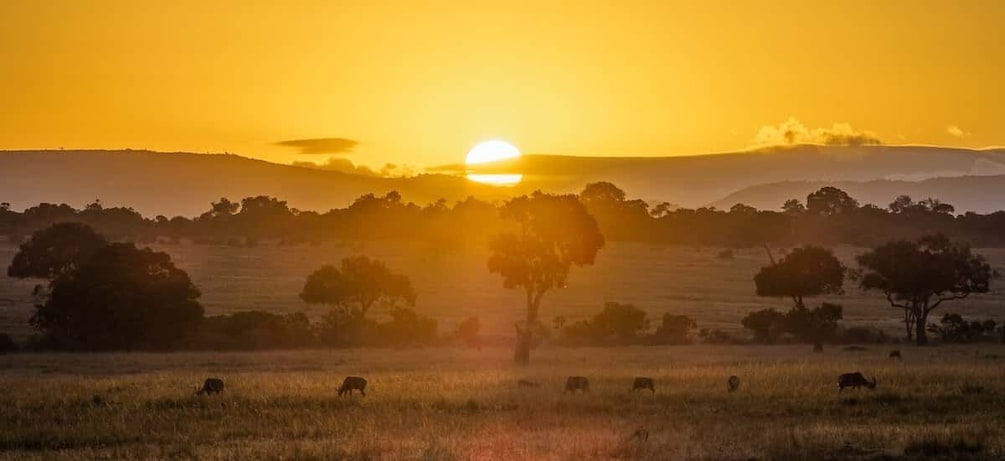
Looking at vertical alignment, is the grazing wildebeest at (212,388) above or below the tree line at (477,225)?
below

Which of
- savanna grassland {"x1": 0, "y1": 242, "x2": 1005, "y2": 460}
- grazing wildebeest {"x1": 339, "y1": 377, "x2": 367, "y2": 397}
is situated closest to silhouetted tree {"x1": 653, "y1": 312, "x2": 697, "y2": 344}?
savanna grassland {"x1": 0, "y1": 242, "x2": 1005, "y2": 460}

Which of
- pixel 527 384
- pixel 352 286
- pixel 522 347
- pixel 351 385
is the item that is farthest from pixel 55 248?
pixel 351 385

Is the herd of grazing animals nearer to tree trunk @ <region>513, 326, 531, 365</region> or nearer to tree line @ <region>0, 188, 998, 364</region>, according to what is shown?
tree trunk @ <region>513, 326, 531, 365</region>

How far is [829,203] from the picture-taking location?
182 metres

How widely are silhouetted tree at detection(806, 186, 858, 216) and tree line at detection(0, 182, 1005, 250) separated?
0.23m

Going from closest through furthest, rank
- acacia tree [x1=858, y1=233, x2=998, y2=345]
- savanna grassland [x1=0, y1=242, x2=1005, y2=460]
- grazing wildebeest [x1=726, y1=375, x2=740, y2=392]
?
savanna grassland [x1=0, y1=242, x2=1005, y2=460], grazing wildebeest [x1=726, y1=375, x2=740, y2=392], acacia tree [x1=858, y1=233, x2=998, y2=345]

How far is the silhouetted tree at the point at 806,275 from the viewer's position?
2692 inches

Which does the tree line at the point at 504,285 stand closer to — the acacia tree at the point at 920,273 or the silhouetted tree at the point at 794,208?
the acacia tree at the point at 920,273

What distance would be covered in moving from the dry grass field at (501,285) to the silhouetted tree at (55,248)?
9.05 ft

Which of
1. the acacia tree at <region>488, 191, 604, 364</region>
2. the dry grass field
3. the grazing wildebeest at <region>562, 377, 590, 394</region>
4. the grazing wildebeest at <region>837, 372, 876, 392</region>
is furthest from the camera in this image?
the dry grass field

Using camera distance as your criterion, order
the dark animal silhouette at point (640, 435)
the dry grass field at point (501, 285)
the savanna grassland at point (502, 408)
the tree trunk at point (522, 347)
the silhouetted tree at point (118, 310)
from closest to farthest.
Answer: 1. the savanna grassland at point (502, 408)
2. the dark animal silhouette at point (640, 435)
3. the tree trunk at point (522, 347)
4. the silhouetted tree at point (118, 310)
5. the dry grass field at point (501, 285)

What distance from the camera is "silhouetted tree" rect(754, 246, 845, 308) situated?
6838 centimetres

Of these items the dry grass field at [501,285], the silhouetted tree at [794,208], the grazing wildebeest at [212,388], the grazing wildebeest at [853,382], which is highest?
the silhouetted tree at [794,208]

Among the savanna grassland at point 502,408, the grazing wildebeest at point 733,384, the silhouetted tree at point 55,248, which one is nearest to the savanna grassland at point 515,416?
the savanna grassland at point 502,408
